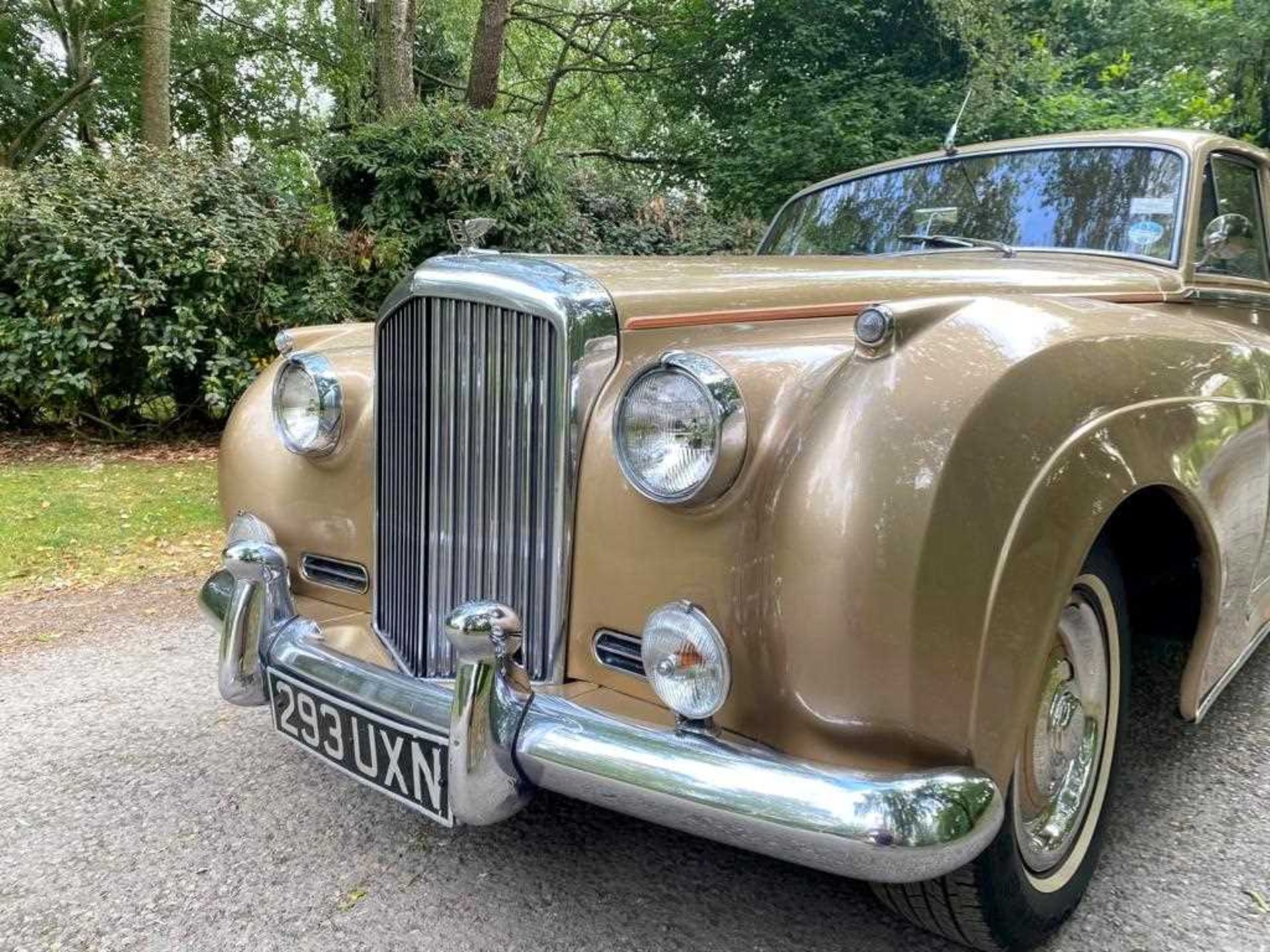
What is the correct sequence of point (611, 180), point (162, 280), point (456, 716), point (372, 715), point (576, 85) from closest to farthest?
point (456, 716), point (372, 715), point (162, 280), point (611, 180), point (576, 85)

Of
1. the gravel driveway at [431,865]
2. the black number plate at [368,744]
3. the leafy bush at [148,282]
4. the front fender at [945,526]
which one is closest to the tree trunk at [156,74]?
the leafy bush at [148,282]

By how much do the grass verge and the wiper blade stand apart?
3870mm

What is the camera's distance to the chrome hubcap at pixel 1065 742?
6.04 ft

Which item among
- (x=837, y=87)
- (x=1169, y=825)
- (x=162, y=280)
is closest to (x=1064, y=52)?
(x=837, y=87)

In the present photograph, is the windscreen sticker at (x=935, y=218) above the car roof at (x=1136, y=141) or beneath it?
beneath

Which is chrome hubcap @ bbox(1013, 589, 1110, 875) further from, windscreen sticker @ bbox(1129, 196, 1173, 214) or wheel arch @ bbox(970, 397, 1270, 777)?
windscreen sticker @ bbox(1129, 196, 1173, 214)

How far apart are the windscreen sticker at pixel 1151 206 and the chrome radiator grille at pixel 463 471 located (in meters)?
2.10

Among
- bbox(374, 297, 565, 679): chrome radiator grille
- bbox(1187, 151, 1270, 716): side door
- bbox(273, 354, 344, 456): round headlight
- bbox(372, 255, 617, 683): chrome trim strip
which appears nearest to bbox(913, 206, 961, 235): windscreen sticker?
bbox(1187, 151, 1270, 716): side door

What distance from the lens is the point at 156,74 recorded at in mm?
10234

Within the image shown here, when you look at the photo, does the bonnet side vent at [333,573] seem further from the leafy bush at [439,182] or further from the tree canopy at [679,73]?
the tree canopy at [679,73]

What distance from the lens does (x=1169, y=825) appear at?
237cm

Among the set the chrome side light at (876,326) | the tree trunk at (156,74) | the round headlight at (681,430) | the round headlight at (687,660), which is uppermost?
the tree trunk at (156,74)

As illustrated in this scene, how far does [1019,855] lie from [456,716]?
3.59 feet

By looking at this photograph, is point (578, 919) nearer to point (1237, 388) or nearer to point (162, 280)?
point (1237, 388)
